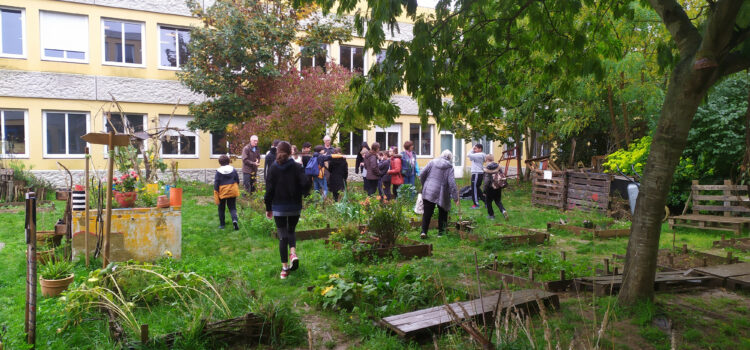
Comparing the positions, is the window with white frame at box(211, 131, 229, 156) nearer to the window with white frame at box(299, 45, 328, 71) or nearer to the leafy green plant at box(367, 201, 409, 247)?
the window with white frame at box(299, 45, 328, 71)

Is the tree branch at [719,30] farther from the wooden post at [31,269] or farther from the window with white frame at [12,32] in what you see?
the window with white frame at [12,32]

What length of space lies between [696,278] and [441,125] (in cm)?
356

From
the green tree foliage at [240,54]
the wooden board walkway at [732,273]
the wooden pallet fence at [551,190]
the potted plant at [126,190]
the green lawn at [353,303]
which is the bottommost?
the green lawn at [353,303]

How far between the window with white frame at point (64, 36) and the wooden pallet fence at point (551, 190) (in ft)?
56.8

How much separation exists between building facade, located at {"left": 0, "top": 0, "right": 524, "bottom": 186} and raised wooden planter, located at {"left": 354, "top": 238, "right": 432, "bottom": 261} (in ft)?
41.4

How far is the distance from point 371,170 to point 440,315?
9.37 m

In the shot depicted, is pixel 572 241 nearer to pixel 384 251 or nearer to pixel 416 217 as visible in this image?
pixel 416 217

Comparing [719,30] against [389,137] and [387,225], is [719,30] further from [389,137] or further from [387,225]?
[389,137]

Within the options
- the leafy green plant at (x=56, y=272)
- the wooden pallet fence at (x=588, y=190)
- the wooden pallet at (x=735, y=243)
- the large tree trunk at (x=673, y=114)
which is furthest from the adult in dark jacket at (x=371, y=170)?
the large tree trunk at (x=673, y=114)

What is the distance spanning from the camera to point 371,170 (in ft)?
45.4

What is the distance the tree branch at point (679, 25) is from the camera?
15.9 feet

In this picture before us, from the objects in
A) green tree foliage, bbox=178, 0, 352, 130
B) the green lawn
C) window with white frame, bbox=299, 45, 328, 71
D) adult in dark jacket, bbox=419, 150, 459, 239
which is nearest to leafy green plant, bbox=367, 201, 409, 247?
the green lawn

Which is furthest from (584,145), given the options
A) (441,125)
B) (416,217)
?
(441,125)

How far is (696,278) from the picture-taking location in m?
6.14
